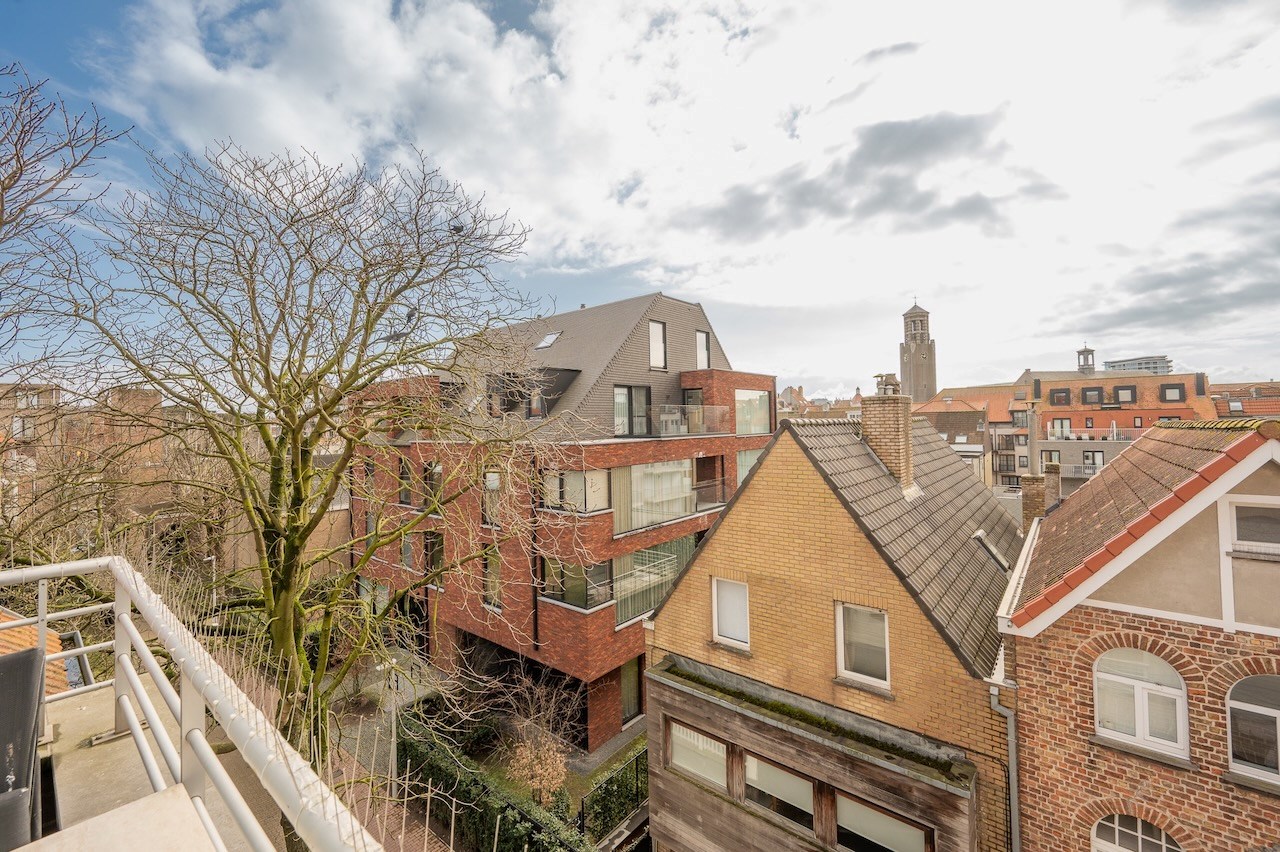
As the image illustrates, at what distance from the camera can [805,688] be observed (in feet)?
26.5

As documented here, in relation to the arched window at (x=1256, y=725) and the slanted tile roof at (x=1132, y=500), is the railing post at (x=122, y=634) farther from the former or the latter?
A: the arched window at (x=1256, y=725)

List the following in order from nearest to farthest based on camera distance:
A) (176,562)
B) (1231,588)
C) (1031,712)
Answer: (1231,588), (1031,712), (176,562)

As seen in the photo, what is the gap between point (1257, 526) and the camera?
5465mm

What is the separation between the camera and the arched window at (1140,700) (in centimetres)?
582

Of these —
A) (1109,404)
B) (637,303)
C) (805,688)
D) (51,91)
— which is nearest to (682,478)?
(637,303)

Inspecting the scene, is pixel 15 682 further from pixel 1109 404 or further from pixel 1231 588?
pixel 1109 404

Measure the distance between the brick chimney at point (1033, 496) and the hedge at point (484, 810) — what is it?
43.4 feet

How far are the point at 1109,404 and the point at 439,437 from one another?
54.6 metres

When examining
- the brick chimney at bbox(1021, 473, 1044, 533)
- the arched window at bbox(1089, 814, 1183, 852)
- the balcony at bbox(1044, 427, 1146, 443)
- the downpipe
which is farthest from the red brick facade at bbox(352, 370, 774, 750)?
the balcony at bbox(1044, 427, 1146, 443)

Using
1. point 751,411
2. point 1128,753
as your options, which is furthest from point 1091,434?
point 1128,753

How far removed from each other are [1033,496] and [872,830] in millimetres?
10403

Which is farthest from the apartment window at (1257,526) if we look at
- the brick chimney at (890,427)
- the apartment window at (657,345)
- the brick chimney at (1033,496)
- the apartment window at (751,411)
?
the apartment window at (657,345)

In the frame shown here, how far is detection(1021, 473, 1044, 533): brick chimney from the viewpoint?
13914mm

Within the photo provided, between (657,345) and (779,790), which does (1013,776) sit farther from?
(657,345)
